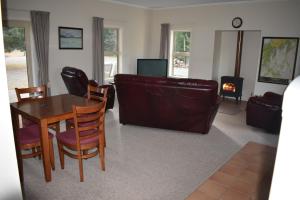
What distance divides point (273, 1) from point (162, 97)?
4227 mm

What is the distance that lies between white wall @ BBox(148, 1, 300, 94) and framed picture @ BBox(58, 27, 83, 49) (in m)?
2.93

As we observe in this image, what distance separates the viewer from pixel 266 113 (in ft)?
15.4

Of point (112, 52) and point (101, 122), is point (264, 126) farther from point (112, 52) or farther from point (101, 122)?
point (112, 52)

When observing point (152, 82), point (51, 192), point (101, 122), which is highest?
point (152, 82)

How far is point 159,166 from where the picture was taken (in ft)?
11.1

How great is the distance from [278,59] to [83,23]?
5.12 metres

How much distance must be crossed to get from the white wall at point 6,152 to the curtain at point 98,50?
619 cm

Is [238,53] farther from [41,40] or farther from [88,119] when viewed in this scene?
[88,119]

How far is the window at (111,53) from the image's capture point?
7430 millimetres

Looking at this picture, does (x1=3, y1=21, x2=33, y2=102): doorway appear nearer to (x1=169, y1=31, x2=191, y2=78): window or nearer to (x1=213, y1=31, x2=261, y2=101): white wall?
(x1=169, y1=31, x2=191, y2=78): window

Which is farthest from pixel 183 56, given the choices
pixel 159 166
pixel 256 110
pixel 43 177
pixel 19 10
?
pixel 43 177

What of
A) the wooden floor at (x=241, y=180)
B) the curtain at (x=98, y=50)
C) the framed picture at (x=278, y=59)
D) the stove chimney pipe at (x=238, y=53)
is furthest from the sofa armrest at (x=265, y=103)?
the curtain at (x=98, y=50)

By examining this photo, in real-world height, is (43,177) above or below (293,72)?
below

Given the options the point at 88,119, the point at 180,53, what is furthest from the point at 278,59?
the point at 88,119
